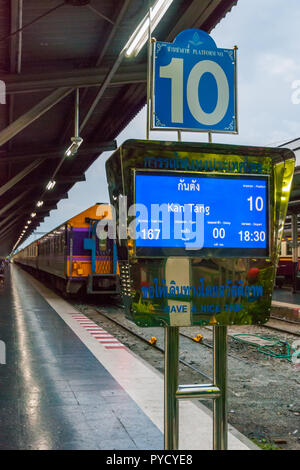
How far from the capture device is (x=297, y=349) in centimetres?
995

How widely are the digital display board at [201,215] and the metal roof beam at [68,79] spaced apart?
851 cm

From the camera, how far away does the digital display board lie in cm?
315

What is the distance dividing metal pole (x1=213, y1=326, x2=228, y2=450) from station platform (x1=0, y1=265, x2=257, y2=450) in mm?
1181

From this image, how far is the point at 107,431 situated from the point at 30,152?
1502cm

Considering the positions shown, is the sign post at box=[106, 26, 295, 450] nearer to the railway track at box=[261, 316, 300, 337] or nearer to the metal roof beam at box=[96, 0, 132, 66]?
the metal roof beam at box=[96, 0, 132, 66]

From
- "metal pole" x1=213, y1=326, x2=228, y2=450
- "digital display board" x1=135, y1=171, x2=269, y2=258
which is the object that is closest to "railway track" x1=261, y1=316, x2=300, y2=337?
"metal pole" x1=213, y1=326, x2=228, y2=450

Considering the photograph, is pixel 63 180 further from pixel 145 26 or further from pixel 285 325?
pixel 145 26

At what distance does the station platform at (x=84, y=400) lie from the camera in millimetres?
4484

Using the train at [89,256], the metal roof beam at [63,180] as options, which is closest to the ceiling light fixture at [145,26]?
the train at [89,256]

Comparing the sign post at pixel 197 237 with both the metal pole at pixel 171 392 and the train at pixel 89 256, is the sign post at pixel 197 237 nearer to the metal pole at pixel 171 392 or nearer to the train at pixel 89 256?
the metal pole at pixel 171 392

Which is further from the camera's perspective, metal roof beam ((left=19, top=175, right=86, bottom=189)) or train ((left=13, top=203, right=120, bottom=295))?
metal roof beam ((left=19, top=175, right=86, bottom=189))

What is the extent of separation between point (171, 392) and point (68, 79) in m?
9.33
